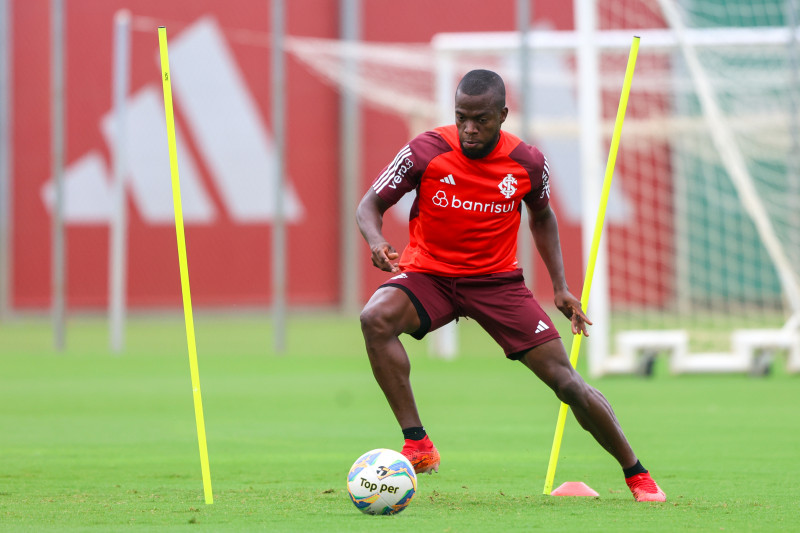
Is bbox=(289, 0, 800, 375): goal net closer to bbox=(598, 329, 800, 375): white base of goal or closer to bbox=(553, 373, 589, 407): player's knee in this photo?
bbox=(598, 329, 800, 375): white base of goal

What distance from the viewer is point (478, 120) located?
235 inches

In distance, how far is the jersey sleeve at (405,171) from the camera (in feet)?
20.3

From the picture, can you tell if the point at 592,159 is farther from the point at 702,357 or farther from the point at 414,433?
the point at 414,433

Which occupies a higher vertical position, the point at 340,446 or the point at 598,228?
the point at 598,228

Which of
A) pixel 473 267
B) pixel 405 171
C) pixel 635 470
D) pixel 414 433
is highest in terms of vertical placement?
pixel 405 171

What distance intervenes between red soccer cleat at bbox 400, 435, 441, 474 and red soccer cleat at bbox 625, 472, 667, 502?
942 mm

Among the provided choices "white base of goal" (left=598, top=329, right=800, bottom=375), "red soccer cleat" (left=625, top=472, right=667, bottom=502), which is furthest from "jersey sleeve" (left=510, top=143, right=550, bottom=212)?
"white base of goal" (left=598, top=329, right=800, bottom=375)

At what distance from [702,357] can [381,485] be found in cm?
937

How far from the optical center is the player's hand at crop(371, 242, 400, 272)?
5.57 m

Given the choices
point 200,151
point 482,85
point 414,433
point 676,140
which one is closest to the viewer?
point 482,85

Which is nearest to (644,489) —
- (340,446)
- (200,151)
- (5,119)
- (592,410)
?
(592,410)

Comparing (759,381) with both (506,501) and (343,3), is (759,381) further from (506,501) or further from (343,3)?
(343,3)

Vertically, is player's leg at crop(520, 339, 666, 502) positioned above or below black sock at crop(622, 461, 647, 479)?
above

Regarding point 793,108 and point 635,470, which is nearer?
point 635,470
